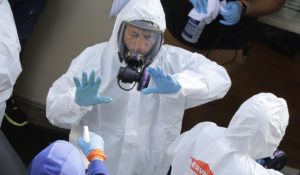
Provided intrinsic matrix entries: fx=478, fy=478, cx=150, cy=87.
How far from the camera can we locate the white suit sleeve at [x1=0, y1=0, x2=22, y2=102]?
1.94m

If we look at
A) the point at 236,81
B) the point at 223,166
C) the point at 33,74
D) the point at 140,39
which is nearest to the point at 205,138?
the point at 223,166

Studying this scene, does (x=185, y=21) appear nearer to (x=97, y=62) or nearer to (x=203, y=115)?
(x=97, y=62)

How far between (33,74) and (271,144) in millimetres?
1501

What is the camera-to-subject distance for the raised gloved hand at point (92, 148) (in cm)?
146

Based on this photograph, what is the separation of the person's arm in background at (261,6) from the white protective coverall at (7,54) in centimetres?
98

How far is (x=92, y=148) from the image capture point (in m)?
1.51

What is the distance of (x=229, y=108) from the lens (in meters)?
3.21

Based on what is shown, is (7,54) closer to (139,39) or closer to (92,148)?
(139,39)

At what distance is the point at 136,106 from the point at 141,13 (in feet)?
1.20

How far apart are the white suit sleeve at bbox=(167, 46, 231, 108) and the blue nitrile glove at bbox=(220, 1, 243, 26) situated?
198 mm

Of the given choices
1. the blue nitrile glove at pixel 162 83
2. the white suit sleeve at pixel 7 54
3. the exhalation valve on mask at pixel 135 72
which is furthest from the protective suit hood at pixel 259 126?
the white suit sleeve at pixel 7 54

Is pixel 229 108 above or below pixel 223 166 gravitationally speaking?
below

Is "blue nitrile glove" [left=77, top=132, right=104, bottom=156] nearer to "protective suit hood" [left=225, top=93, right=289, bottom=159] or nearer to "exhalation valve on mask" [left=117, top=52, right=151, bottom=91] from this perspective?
"exhalation valve on mask" [left=117, top=52, right=151, bottom=91]

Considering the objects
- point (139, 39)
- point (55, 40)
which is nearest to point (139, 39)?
point (139, 39)
